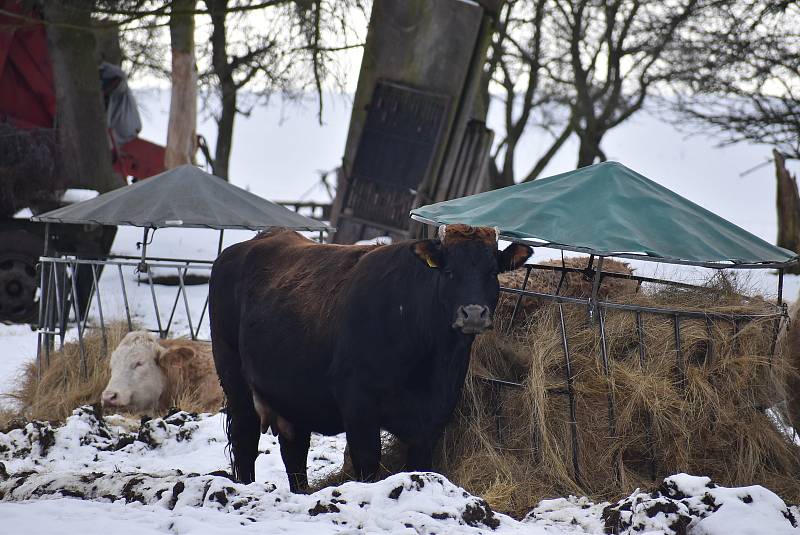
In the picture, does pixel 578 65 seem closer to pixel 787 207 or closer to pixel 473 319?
pixel 787 207

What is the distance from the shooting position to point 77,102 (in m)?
15.8

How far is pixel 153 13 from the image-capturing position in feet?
51.2

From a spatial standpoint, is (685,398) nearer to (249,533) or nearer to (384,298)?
(384,298)

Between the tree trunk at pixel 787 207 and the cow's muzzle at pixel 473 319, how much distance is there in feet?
47.8

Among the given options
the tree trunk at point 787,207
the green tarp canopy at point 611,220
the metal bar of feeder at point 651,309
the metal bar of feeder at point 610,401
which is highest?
the tree trunk at point 787,207

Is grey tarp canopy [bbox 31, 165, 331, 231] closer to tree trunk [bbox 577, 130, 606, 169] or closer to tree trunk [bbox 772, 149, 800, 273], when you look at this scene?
tree trunk [bbox 772, 149, 800, 273]

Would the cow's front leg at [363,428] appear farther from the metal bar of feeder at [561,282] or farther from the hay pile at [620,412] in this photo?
the metal bar of feeder at [561,282]

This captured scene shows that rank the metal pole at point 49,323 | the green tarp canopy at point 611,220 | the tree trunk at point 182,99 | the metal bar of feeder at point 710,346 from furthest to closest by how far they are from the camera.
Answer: the tree trunk at point 182,99 < the metal pole at point 49,323 < the metal bar of feeder at point 710,346 < the green tarp canopy at point 611,220

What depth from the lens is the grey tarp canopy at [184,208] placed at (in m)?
10.2

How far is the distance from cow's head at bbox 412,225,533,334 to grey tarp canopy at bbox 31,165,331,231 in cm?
444

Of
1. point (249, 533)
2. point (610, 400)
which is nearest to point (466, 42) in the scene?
point (610, 400)

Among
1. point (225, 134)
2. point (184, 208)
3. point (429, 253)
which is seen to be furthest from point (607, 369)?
point (225, 134)

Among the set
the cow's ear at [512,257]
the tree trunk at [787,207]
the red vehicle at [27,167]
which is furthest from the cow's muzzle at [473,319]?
the tree trunk at [787,207]

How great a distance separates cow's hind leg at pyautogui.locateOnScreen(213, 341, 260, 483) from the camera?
309 inches
